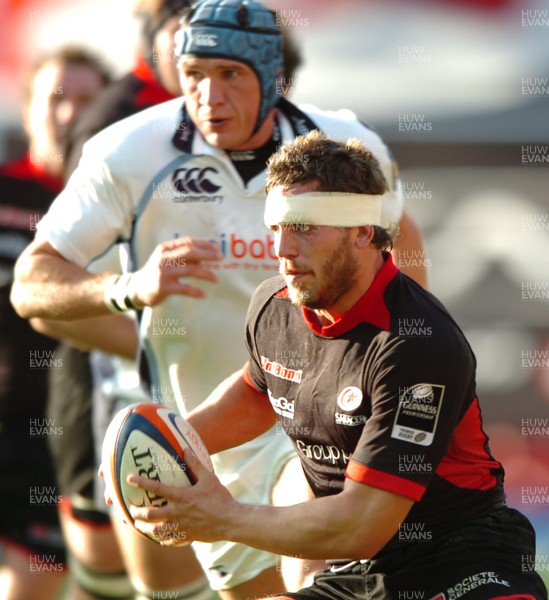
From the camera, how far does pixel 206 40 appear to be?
5.44m

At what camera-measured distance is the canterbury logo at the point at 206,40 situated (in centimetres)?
543

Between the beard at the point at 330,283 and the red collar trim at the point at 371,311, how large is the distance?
0.06 meters

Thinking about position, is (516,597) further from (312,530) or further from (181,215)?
(181,215)

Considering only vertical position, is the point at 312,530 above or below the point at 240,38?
below

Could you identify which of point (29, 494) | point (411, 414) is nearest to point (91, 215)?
point (411, 414)

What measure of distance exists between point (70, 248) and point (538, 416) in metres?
4.83

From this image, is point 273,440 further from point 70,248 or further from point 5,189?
point 5,189

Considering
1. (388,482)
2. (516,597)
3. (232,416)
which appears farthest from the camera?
(232,416)

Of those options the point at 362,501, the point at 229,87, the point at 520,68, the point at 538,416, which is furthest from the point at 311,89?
the point at 362,501

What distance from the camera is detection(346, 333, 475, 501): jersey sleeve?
13.0ft

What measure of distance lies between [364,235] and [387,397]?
0.56 meters

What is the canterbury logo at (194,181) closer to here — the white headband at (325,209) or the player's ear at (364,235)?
the white headband at (325,209)

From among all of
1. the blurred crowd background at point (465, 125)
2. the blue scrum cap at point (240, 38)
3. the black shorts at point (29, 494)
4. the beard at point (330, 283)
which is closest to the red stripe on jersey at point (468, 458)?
the beard at point (330, 283)

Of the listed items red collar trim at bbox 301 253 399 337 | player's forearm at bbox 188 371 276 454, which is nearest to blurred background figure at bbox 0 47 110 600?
player's forearm at bbox 188 371 276 454
